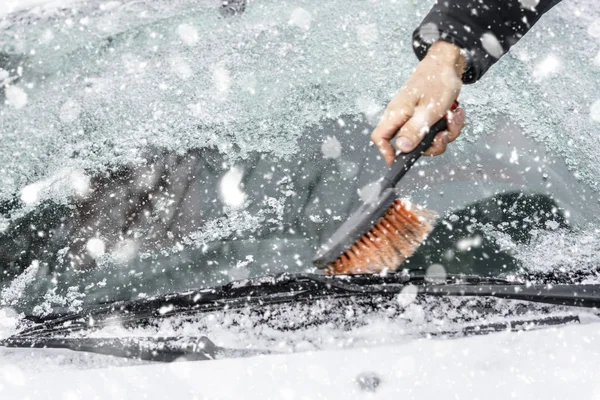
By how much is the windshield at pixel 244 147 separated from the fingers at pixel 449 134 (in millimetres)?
126

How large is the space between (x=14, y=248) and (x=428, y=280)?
154 cm

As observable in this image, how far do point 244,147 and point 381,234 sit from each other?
0.78 meters

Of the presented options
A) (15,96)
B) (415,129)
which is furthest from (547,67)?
(15,96)

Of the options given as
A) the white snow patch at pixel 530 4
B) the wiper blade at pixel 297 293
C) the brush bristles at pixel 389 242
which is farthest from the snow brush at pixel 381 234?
the white snow patch at pixel 530 4

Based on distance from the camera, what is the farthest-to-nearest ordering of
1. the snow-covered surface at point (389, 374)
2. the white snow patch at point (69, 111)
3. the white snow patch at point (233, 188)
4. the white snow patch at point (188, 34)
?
the white snow patch at point (188, 34), the white snow patch at point (69, 111), the white snow patch at point (233, 188), the snow-covered surface at point (389, 374)

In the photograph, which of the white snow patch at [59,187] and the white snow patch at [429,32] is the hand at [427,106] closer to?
the white snow patch at [429,32]

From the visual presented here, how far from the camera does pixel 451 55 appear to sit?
6.57 feet

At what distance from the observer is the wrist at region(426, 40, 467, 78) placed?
200 centimetres

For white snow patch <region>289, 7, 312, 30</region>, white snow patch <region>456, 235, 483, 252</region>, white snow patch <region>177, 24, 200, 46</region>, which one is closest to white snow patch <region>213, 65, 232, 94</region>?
white snow patch <region>177, 24, 200, 46</region>

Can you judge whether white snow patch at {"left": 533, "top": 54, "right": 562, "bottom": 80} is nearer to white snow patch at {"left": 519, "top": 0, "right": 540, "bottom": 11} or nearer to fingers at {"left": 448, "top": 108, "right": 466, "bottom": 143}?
white snow patch at {"left": 519, "top": 0, "right": 540, "bottom": 11}

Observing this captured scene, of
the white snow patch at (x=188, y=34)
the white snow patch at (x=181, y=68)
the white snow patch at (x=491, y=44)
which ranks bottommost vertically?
the white snow patch at (x=181, y=68)

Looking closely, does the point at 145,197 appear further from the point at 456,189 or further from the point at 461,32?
the point at 461,32

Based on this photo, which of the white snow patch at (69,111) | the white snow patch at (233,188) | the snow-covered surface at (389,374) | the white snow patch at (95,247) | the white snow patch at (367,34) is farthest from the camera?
the white snow patch at (367,34)

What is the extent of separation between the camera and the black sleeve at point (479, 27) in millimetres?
2004
